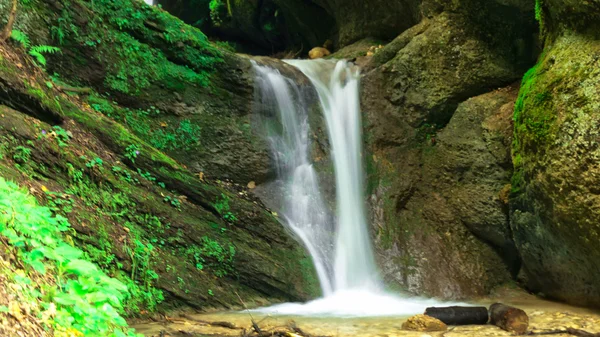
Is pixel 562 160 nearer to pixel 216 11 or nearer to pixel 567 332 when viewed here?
pixel 567 332

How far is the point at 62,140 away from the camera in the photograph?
6.30 metres

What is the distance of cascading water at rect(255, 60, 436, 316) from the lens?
734 centimetres

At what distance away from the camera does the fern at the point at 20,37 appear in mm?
7066

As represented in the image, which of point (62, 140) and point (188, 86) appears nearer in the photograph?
point (62, 140)

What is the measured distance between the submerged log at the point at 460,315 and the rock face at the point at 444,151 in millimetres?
2175

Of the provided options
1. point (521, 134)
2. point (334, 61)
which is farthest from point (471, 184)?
point (334, 61)

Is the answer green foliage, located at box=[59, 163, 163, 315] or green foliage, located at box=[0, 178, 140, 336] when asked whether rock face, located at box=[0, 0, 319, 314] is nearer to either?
green foliage, located at box=[59, 163, 163, 315]

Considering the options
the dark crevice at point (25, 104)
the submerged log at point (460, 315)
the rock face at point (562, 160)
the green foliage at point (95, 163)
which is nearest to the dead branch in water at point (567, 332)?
the submerged log at point (460, 315)

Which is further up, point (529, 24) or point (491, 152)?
point (529, 24)

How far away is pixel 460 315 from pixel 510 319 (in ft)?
1.79

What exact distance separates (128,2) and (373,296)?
22.6ft

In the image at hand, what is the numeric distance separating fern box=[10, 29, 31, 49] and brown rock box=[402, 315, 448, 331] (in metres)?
6.73

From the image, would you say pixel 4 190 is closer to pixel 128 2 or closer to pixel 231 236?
pixel 231 236

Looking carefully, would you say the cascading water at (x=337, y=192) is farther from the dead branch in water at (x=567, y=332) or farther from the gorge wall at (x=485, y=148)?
the dead branch in water at (x=567, y=332)
